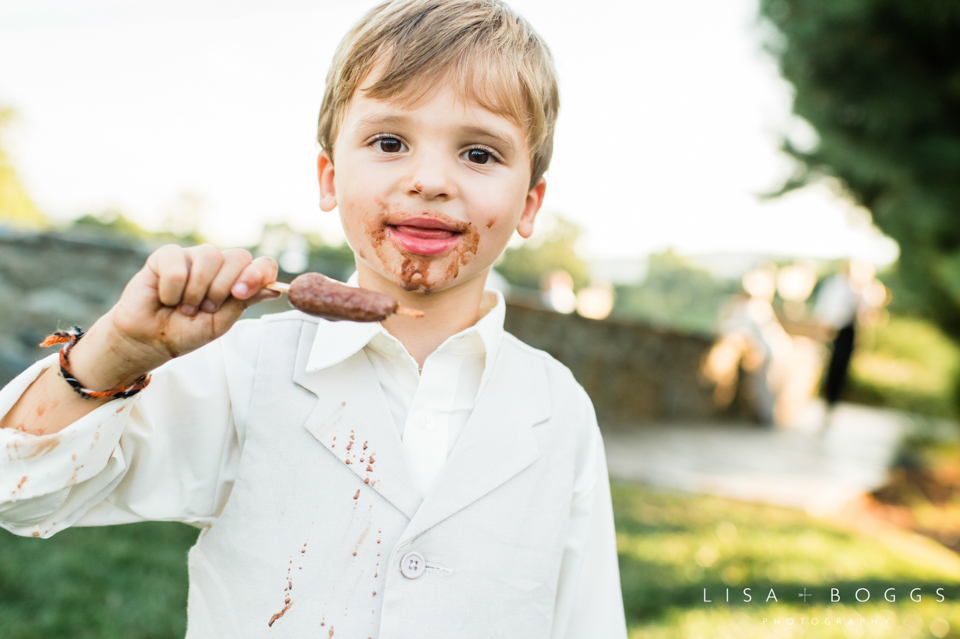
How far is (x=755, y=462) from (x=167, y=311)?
7.27 m

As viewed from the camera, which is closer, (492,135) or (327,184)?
(492,135)

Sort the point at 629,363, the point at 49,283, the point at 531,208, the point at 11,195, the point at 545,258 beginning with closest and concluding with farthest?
1. the point at 531,208
2. the point at 49,283
3. the point at 629,363
4. the point at 11,195
5. the point at 545,258

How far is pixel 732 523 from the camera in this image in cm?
461

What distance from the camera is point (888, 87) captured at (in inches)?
193

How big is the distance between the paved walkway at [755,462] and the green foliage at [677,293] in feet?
29.5

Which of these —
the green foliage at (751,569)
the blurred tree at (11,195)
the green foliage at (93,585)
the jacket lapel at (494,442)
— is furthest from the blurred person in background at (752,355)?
the blurred tree at (11,195)

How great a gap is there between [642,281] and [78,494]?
2097 cm

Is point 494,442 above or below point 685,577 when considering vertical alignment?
above

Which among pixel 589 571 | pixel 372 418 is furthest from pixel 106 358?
pixel 589 571

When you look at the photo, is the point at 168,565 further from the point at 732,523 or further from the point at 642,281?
the point at 642,281

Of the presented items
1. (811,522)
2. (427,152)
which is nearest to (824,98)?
(811,522)

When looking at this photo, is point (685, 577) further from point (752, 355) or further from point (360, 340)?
point (752, 355)

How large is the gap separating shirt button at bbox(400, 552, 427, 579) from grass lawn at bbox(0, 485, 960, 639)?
5.92ft

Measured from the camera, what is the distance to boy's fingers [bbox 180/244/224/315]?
98 cm
